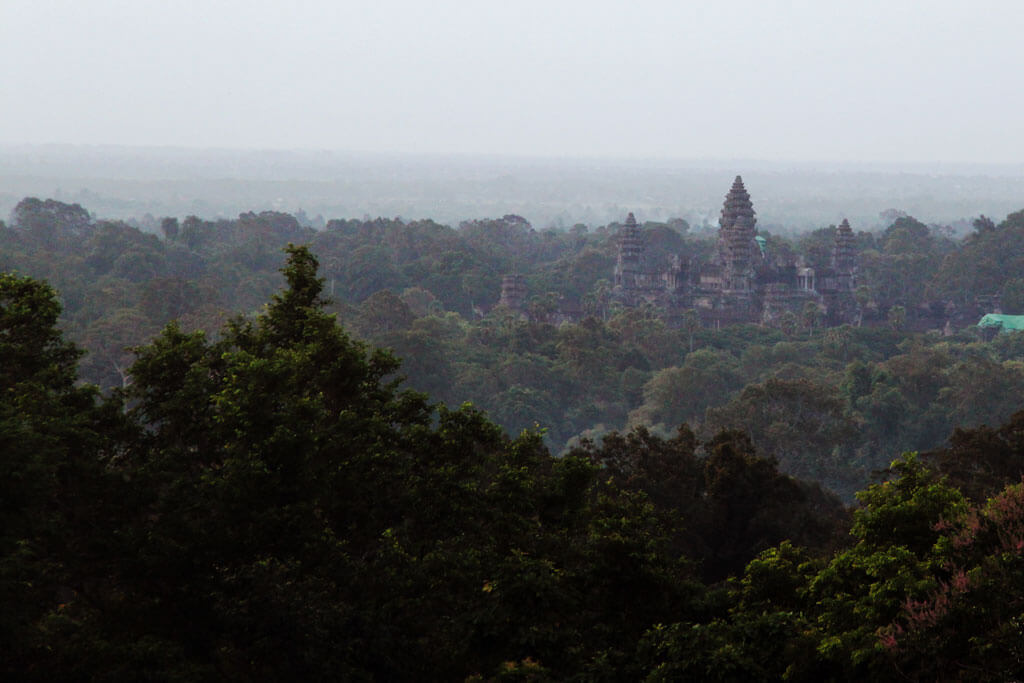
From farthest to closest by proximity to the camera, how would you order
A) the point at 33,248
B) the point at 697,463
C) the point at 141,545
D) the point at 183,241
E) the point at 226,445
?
the point at 183,241
the point at 33,248
the point at 697,463
the point at 226,445
the point at 141,545

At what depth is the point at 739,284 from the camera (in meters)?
72.7

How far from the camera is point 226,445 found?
14172 mm

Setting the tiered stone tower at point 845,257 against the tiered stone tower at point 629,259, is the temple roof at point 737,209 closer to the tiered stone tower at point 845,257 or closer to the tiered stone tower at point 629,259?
the tiered stone tower at point 845,257

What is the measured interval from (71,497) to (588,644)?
7.09m

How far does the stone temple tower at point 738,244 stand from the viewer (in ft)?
239

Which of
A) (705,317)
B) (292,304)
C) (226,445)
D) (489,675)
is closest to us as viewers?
(489,675)

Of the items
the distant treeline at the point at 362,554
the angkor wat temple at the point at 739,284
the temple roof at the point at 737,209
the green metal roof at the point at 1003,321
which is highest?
the temple roof at the point at 737,209

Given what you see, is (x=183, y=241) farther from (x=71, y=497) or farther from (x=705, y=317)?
(x=71, y=497)

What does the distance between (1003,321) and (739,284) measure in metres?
17.6

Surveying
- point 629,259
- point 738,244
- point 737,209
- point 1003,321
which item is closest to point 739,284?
point 738,244

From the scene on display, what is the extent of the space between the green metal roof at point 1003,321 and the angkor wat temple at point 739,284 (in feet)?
28.5

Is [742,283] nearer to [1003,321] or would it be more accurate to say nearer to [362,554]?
[1003,321]

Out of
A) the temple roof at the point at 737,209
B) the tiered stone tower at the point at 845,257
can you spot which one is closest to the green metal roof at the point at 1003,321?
the tiered stone tower at the point at 845,257

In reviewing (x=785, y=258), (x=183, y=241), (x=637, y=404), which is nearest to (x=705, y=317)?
(x=785, y=258)
